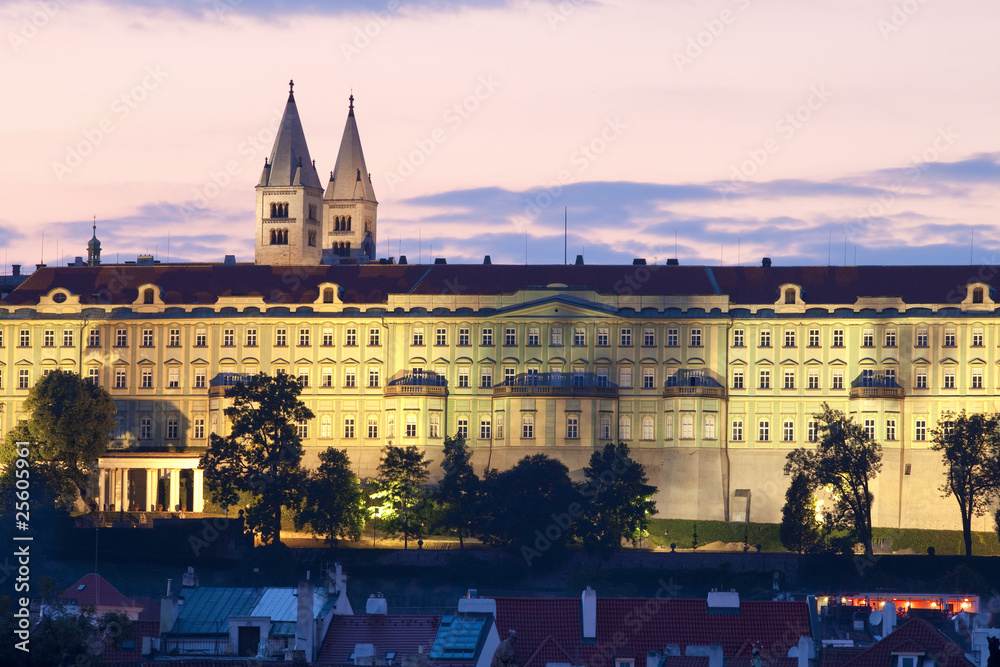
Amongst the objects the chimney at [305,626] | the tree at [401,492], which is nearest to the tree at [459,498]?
the tree at [401,492]

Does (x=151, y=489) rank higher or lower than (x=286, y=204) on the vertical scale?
lower

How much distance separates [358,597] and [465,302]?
36.4m

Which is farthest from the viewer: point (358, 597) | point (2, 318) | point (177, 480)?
point (2, 318)

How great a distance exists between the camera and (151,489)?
14400 centimetres

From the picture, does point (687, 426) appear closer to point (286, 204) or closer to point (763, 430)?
point (763, 430)

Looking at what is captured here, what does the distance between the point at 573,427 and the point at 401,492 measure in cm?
1692

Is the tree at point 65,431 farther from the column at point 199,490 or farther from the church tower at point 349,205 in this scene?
the church tower at point 349,205

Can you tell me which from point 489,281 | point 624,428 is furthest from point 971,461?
point 489,281

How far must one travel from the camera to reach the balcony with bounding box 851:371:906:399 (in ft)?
481

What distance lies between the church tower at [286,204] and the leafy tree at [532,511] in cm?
5692

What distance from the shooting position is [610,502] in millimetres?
129250

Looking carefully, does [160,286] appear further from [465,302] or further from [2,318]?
[465,302]

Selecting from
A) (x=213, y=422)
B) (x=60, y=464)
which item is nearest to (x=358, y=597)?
(x=60, y=464)

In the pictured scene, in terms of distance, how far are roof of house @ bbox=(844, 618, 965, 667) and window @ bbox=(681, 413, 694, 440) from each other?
71213 millimetres
